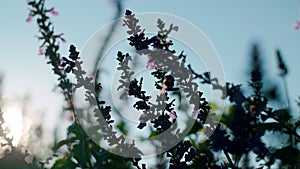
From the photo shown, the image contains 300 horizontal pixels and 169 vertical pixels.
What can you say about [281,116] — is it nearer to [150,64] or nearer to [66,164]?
[150,64]

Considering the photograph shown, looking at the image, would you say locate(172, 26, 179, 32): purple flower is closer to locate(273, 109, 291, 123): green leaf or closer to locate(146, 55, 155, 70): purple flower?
locate(146, 55, 155, 70): purple flower

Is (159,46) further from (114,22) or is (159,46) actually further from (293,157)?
(114,22)

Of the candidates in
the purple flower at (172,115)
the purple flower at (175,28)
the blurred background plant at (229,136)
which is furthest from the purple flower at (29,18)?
the purple flower at (172,115)

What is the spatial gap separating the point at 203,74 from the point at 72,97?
1184 mm

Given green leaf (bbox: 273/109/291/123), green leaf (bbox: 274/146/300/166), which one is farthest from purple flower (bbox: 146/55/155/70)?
green leaf (bbox: 274/146/300/166)

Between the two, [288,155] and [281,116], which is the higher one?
[281,116]

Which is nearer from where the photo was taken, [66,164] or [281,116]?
[281,116]

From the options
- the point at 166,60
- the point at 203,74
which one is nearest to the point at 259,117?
the point at 203,74

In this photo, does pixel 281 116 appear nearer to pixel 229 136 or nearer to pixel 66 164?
pixel 229 136

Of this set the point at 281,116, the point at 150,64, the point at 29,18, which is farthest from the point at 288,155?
the point at 29,18

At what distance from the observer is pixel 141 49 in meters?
2.33

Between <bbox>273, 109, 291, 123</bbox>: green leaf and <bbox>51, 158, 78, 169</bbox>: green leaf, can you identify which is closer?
<bbox>273, 109, 291, 123</bbox>: green leaf

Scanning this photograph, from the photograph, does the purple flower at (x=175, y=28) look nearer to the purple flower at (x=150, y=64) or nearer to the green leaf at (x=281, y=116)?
the purple flower at (x=150, y=64)

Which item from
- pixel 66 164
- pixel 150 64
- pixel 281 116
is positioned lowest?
pixel 281 116
